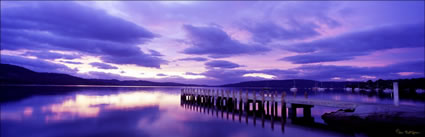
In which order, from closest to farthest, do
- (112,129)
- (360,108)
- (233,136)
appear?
(360,108), (233,136), (112,129)

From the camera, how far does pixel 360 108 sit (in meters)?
15.8

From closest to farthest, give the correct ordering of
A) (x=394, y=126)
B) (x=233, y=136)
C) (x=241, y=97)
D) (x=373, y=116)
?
1. (x=394, y=126)
2. (x=373, y=116)
3. (x=233, y=136)
4. (x=241, y=97)

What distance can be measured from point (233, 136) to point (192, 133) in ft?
10.6

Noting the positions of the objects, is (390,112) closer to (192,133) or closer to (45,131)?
(192,133)

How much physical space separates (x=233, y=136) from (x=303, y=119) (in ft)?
25.1

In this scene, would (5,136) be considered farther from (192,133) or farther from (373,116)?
(373,116)

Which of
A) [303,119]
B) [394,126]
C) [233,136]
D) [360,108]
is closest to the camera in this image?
[394,126]

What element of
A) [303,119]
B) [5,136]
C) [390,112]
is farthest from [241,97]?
[5,136]

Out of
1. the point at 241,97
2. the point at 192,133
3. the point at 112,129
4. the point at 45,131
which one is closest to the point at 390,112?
the point at 192,133

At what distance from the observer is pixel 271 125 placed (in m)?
19.0

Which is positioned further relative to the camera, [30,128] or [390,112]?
[30,128]

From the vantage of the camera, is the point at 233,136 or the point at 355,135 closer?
the point at 355,135

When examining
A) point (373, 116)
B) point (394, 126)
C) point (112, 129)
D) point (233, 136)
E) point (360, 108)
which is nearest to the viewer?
point (394, 126)

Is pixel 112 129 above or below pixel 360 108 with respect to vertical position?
below
